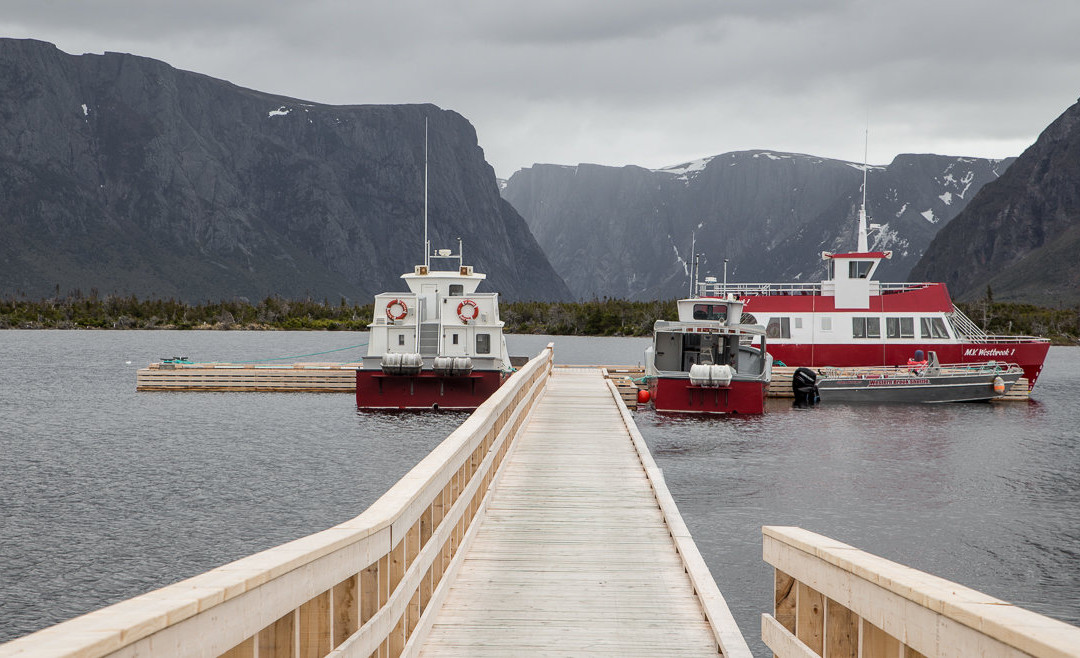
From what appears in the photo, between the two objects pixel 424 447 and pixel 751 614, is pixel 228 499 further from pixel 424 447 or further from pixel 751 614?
pixel 751 614

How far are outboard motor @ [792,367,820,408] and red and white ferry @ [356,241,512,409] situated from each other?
48.4 feet

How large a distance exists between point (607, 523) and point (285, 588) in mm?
7705

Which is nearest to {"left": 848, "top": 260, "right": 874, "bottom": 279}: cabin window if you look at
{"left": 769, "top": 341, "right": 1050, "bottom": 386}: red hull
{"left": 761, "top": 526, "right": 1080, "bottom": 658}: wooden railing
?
{"left": 769, "top": 341, "right": 1050, "bottom": 386}: red hull

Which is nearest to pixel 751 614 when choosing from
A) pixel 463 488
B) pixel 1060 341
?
pixel 463 488

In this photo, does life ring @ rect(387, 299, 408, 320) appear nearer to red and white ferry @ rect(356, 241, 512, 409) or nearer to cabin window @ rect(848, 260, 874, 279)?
red and white ferry @ rect(356, 241, 512, 409)

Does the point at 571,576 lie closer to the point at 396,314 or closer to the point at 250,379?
the point at 396,314

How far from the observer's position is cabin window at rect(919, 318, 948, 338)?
44.4 meters

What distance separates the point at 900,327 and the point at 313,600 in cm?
4440

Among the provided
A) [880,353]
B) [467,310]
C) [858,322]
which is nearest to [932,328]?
[880,353]

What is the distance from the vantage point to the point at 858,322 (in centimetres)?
4431

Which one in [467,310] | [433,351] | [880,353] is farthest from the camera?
[880,353]

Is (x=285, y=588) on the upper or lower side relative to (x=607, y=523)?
upper

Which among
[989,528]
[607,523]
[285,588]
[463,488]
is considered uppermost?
[285,588]

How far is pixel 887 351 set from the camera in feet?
146
